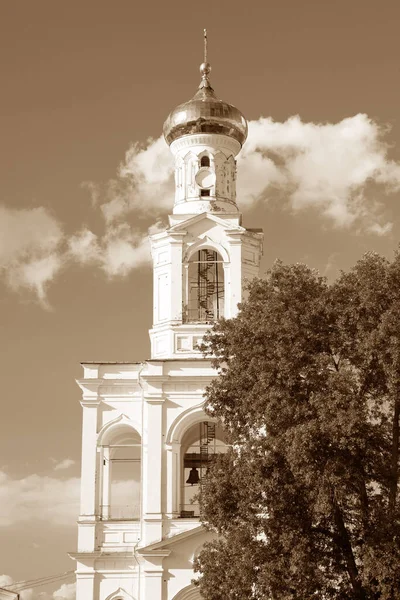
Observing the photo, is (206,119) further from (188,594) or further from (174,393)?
(188,594)

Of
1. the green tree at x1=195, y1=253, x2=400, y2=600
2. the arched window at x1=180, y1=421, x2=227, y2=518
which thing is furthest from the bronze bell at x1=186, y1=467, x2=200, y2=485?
the green tree at x1=195, y1=253, x2=400, y2=600

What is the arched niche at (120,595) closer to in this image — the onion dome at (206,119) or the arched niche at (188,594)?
the arched niche at (188,594)

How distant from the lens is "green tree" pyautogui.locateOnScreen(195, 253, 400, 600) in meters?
18.2

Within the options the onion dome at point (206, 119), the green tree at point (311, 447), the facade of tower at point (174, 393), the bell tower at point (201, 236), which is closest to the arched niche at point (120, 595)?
the facade of tower at point (174, 393)

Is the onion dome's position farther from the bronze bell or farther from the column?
the bronze bell

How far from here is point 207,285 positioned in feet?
98.4

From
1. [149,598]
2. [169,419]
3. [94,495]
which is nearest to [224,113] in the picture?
[169,419]

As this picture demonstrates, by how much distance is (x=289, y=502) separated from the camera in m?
19.0

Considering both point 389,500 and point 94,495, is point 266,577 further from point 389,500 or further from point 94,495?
point 94,495

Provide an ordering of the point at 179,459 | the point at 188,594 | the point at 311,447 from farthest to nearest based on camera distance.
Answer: the point at 179,459, the point at 188,594, the point at 311,447

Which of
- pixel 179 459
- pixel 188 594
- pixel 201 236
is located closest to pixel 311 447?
pixel 188 594

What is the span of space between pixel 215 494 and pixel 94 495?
28.4 ft

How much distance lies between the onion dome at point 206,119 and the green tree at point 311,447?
11209 mm

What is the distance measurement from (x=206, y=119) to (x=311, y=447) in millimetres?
14672
